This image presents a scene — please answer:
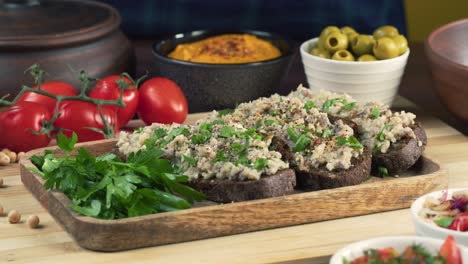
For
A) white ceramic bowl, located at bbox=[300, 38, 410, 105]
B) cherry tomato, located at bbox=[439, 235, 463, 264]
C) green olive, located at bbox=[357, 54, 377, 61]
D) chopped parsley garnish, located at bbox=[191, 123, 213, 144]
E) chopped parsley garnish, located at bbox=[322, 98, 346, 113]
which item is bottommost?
white ceramic bowl, located at bbox=[300, 38, 410, 105]

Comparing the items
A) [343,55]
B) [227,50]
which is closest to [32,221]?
[227,50]

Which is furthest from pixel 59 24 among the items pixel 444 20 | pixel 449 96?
pixel 444 20

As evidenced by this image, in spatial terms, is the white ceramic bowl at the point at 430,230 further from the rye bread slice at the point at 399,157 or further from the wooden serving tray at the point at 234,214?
the rye bread slice at the point at 399,157

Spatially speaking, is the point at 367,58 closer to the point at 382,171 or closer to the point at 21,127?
the point at 382,171

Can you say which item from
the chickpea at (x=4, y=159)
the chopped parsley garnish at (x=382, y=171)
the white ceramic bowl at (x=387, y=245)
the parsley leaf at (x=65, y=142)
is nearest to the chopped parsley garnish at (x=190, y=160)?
the parsley leaf at (x=65, y=142)

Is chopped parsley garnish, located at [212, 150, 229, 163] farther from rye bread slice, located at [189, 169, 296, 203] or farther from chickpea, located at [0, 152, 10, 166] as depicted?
chickpea, located at [0, 152, 10, 166]

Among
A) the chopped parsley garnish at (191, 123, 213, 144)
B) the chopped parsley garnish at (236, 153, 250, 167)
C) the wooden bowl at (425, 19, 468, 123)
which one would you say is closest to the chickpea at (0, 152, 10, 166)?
the chopped parsley garnish at (191, 123, 213, 144)
